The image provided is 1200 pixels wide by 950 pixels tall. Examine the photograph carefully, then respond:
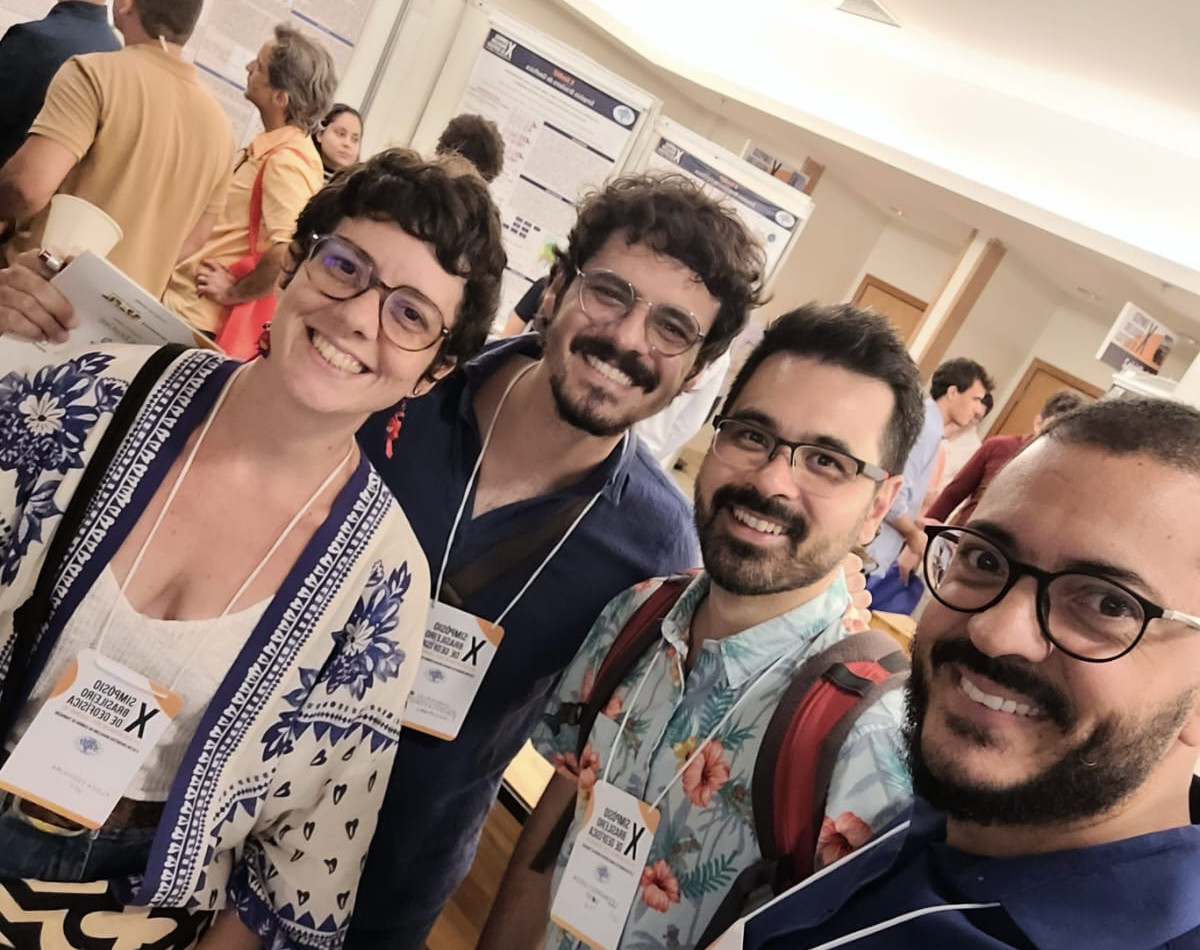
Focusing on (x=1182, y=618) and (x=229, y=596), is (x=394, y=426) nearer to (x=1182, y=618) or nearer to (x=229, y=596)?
(x=229, y=596)

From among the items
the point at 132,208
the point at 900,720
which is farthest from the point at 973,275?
the point at 900,720

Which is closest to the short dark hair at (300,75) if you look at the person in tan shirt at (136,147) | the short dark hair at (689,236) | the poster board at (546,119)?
the person in tan shirt at (136,147)

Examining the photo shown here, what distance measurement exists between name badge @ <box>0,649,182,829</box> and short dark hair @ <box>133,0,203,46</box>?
7.29 feet

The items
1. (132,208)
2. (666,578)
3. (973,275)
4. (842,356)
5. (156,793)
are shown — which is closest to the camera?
(156,793)

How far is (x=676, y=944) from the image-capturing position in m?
1.17

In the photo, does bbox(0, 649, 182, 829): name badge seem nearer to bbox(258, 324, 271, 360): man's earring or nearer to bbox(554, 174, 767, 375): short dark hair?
bbox(258, 324, 271, 360): man's earring

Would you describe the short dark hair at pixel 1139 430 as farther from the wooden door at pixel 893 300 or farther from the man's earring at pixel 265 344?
the wooden door at pixel 893 300

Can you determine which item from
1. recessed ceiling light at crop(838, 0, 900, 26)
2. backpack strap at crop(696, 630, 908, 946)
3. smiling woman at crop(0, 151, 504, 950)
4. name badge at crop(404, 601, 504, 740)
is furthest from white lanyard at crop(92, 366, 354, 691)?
recessed ceiling light at crop(838, 0, 900, 26)

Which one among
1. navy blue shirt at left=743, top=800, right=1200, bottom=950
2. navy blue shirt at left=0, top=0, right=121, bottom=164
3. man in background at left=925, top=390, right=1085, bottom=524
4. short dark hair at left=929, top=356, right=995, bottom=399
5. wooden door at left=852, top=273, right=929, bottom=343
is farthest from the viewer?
wooden door at left=852, top=273, right=929, bottom=343

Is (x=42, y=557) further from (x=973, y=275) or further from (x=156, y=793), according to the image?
(x=973, y=275)

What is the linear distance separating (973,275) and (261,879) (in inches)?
355

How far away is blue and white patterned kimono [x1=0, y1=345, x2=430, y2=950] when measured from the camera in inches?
46.9

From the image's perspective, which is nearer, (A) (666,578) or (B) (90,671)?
(B) (90,671)

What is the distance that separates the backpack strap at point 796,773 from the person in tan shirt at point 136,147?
2.40 m
